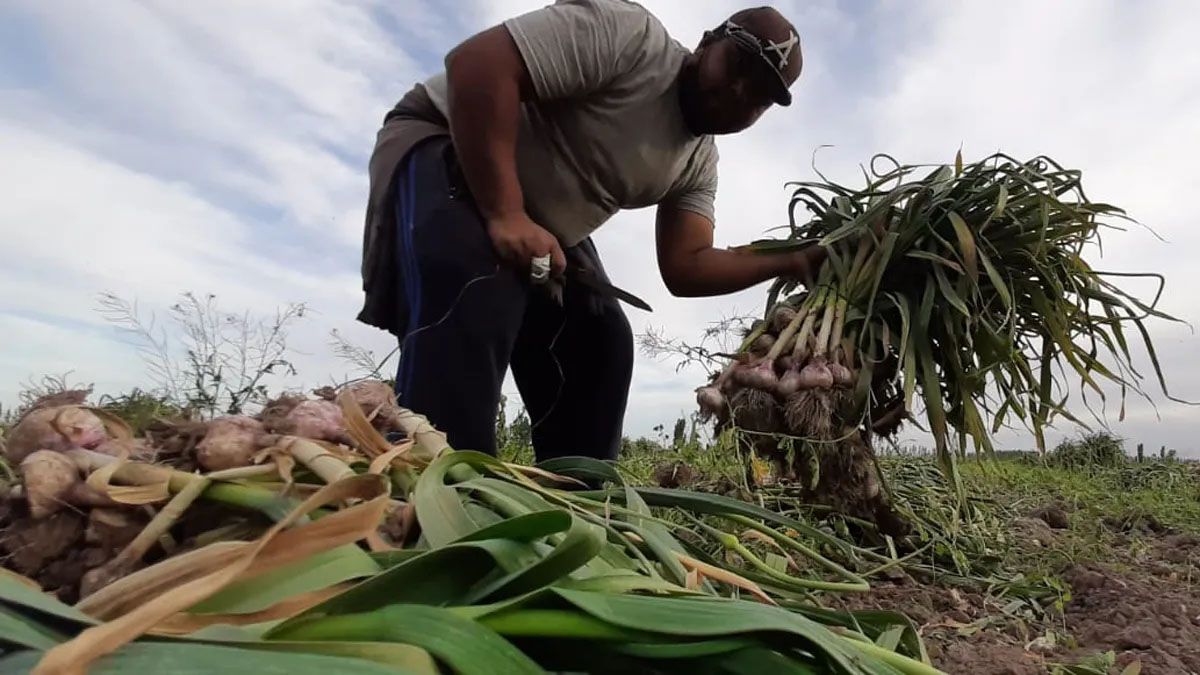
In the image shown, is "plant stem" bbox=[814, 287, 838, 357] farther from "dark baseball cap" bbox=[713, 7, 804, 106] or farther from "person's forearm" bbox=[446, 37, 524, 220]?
"person's forearm" bbox=[446, 37, 524, 220]

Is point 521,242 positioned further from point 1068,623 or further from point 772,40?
point 1068,623

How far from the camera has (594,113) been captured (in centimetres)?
237

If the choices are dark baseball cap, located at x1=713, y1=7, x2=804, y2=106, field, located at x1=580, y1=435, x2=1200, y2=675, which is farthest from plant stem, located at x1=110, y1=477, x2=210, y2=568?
dark baseball cap, located at x1=713, y1=7, x2=804, y2=106

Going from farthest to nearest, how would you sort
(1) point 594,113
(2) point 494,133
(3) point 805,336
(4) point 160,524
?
(1) point 594,113, (3) point 805,336, (2) point 494,133, (4) point 160,524

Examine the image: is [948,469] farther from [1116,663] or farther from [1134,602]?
[1116,663]

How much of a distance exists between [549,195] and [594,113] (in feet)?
0.84

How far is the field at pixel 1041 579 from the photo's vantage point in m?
1.69

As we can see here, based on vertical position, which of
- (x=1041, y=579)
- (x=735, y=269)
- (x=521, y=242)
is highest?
(x=735, y=269)

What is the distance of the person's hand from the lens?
211cm

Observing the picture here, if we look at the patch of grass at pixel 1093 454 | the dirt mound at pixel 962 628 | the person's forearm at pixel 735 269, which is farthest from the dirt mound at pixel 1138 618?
the patch of grass at pixel 1093 454

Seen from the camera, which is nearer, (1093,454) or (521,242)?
(521,242)

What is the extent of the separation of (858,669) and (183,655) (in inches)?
16.9

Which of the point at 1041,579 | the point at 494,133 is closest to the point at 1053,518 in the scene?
the point at 1041,579

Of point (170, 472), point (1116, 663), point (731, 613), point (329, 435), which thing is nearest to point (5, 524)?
point (170, 472)
